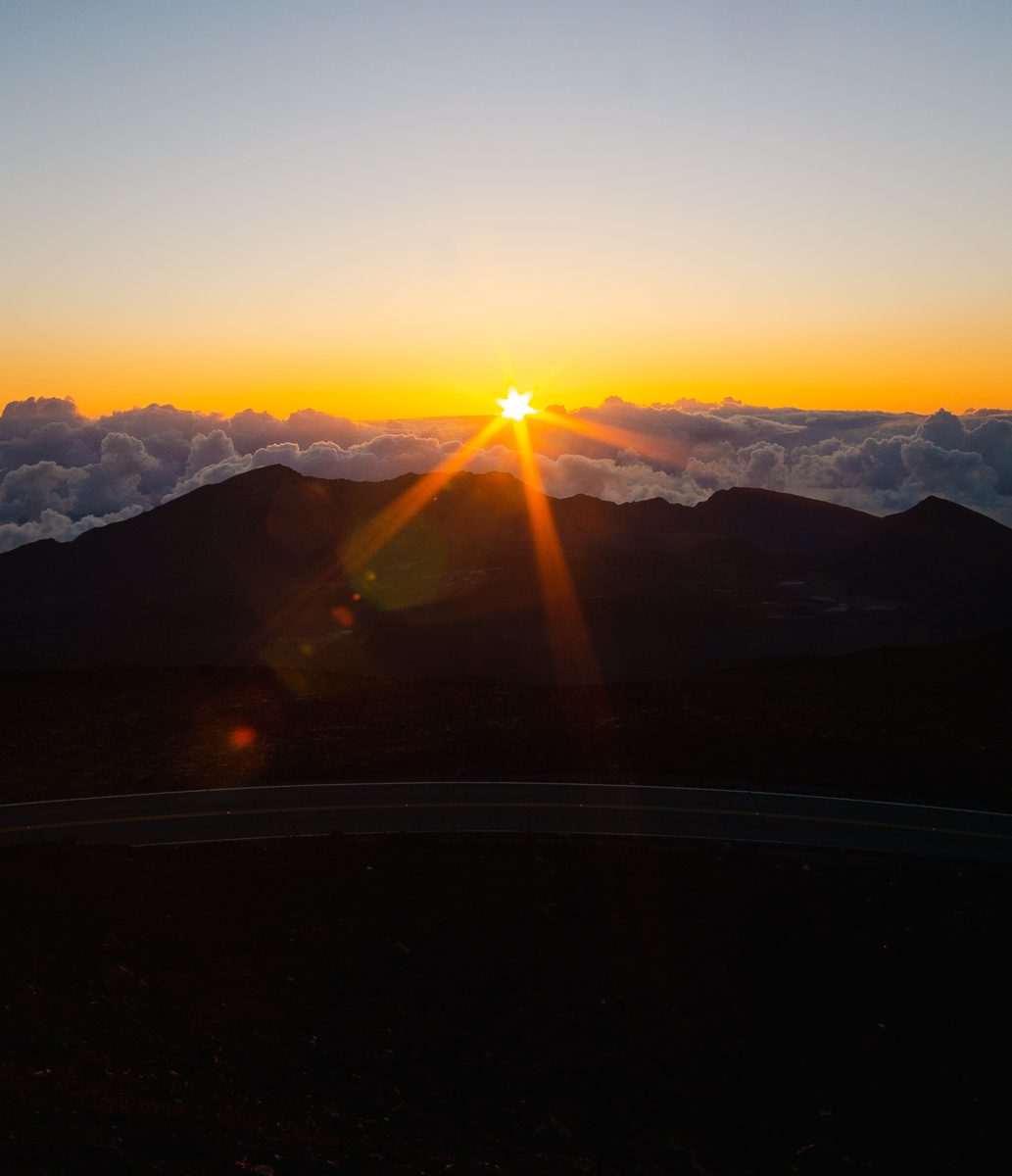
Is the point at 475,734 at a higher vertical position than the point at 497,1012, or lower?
lower

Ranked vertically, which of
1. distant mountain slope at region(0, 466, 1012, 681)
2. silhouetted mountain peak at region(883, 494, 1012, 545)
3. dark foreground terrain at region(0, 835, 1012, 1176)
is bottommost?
distant mountain slope at region(0, 466, 1012, 681)

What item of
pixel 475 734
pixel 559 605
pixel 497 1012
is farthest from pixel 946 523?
pixel 497 1012

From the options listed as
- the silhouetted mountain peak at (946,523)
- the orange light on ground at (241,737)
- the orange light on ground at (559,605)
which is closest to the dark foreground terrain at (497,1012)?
the orange light on ground at (241,737)

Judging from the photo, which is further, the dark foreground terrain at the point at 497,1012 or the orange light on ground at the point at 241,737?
the orange light on ground at the point at 241,737

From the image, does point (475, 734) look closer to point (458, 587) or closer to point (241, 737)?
point (241, 737)

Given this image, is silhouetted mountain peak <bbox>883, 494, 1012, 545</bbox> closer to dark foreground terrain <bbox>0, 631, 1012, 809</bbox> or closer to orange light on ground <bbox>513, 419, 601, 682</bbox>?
orange light on ground <bbox>513, 419, 601, 682</bbox>

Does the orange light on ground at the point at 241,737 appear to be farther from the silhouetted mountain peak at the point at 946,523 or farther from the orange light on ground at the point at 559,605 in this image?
the silhouetted mountain peak at the point at 946,523

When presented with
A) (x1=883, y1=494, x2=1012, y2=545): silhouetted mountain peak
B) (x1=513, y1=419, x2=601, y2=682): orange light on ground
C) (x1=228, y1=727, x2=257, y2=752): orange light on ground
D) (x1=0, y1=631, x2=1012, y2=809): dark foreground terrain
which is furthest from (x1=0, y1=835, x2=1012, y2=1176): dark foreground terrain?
(x1=883, y1=494, x2=1012, y2=545): silhouetted mountain peak
